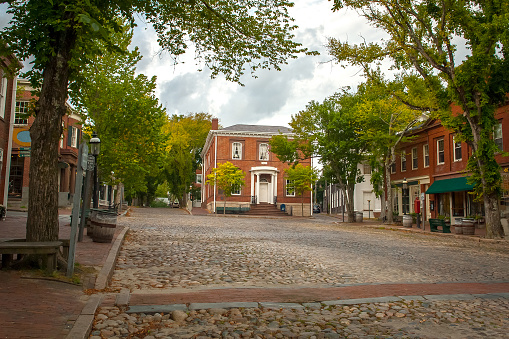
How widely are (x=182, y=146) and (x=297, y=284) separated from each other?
158 feet

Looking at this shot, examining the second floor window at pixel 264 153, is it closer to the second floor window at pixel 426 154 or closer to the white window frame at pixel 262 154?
the white window frame at pixel 262 154

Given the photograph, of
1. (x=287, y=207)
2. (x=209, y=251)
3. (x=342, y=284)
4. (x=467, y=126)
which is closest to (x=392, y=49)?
(x=467, y=126)

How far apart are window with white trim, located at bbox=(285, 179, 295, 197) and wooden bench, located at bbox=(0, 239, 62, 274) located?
38.0 meters

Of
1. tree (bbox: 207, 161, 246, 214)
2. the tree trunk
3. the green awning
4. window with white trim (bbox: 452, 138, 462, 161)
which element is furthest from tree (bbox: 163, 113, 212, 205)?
the tree trunk

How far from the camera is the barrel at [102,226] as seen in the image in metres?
11.8

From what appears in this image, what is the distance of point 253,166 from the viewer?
48.1 m

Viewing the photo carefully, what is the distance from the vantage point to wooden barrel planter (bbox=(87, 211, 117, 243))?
466 inches

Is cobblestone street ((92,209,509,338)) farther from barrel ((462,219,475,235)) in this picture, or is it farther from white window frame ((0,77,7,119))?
white window frame ((0,77,7,119))

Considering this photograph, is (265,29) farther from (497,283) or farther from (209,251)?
(497,283)

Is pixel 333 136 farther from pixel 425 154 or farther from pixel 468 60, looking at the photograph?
pixel 468 60

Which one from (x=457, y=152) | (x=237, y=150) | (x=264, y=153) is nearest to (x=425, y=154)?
(x=457, y=152)

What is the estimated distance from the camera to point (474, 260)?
38.8ft

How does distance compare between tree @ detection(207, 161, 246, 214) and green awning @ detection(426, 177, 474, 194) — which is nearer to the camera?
green awning @ detection(426, 177, 474, 194)

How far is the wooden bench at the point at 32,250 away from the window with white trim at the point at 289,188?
38.0 metres
